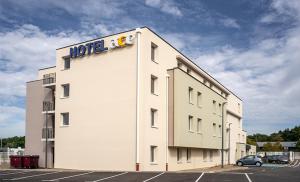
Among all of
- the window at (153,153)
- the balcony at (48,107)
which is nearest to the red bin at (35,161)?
the balcony at (48,107)

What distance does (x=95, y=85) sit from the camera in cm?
3238

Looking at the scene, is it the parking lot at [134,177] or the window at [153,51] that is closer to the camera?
Answer: the parking lot at [134,177]

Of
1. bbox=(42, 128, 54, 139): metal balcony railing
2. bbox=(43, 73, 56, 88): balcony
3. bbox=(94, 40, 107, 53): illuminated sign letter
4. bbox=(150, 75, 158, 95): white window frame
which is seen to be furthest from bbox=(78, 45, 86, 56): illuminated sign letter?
bbox=(42, 128, 54, 139): metal balcony railing

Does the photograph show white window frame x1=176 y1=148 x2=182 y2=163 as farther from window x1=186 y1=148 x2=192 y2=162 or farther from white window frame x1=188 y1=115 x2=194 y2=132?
white window frame x1=188 y1=115 x2=194 y2=132

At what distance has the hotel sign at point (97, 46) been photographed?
30745 millimetres

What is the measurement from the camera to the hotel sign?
3075 cm

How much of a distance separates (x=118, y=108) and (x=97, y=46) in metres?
5.71

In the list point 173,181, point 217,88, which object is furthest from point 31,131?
point 217,88

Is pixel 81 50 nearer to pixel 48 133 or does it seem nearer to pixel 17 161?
pixel 48 133

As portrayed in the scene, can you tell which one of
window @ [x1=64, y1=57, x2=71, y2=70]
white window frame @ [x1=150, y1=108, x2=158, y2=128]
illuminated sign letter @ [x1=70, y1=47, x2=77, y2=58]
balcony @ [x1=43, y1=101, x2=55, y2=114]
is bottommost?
white window frame @ [x1=150, y1=108, x2=158, y2=128]

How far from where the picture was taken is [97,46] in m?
32.5

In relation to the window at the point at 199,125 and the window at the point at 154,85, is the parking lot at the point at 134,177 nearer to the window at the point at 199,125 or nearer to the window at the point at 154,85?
the window at the point at 154,85

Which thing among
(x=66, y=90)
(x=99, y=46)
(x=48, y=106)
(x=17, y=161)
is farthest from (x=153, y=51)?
(x=17, y=161)

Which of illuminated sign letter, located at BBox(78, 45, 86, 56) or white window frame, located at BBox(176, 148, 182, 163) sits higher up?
illuminated sign letter, located at BBox(78, 45, 86, 56)
